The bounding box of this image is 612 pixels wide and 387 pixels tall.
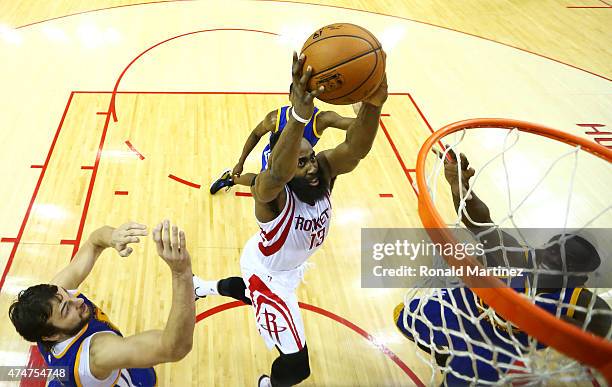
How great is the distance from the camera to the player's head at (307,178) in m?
2.59

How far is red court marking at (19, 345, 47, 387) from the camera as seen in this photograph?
304 cm

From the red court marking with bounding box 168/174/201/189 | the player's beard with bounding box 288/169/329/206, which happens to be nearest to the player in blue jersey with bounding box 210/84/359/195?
the red court marking with bounding box 168/174/201/189

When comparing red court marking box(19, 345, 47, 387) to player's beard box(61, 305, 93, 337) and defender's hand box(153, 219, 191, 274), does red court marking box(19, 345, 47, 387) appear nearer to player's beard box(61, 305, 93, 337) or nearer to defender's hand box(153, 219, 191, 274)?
player's beard box(61, 305, 93, 337)

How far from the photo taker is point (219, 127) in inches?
209

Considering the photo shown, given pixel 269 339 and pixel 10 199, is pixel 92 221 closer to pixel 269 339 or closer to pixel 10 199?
pixel 10 199

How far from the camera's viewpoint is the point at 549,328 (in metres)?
1.57

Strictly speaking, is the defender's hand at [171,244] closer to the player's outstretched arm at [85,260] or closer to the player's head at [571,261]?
the player's outstretched arm at [85,260]

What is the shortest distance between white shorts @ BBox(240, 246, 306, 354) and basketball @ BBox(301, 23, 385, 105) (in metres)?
1.17

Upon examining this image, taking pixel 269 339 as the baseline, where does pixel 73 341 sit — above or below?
above

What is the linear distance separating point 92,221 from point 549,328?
362 cm

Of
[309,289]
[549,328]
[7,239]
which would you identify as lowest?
[7,239]

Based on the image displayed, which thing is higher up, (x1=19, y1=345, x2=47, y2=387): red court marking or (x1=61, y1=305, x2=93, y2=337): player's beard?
(x1=61, y1=305, x2=93, y2=337): player's beard

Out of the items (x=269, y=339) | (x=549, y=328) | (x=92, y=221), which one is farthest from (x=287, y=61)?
(x=549, y=328)

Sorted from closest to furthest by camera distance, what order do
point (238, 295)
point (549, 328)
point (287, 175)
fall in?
point (549, 328) → point (287, 175) → point (238, 295)
